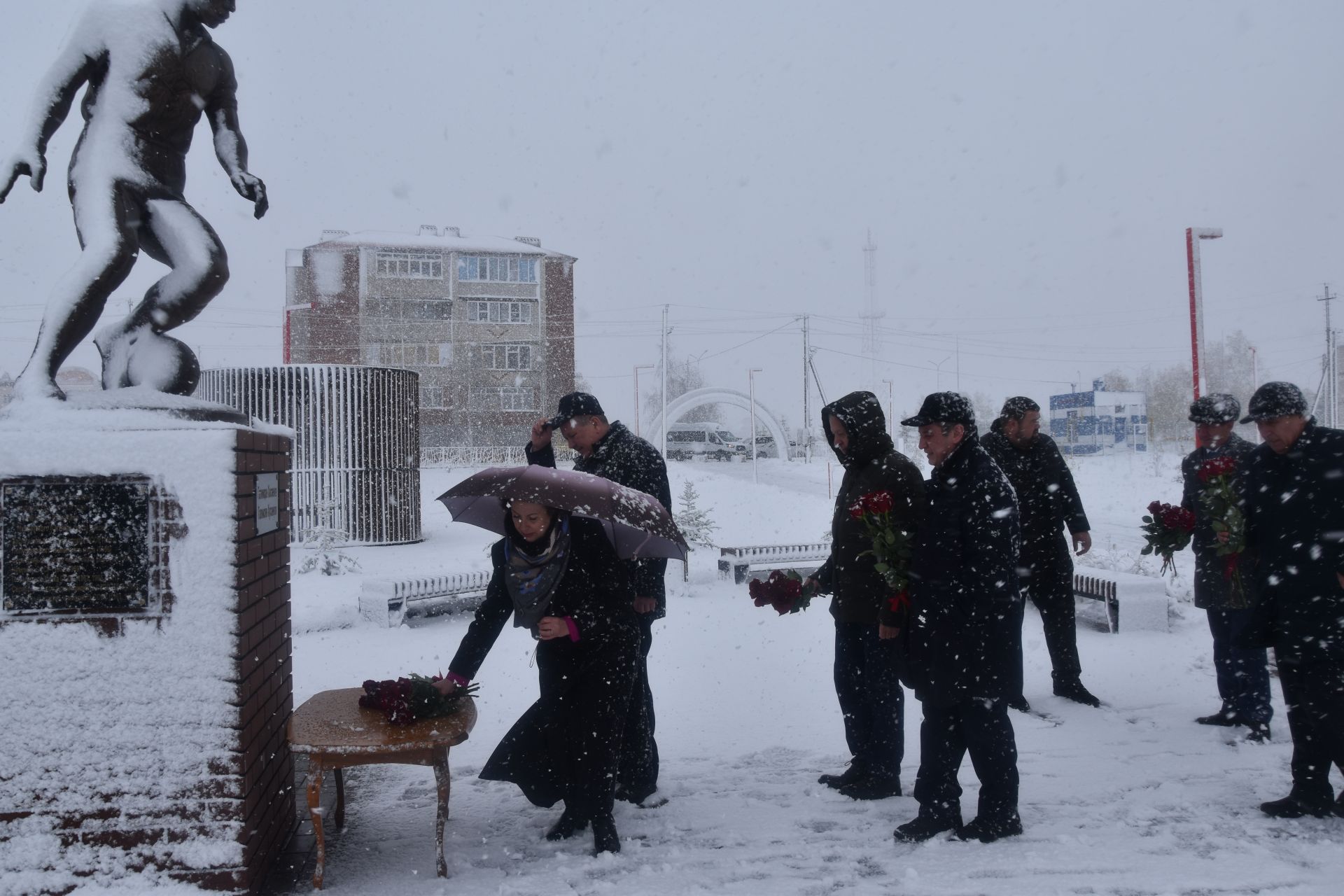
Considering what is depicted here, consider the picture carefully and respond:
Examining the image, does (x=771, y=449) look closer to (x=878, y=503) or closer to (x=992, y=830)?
(x=878, y=503)

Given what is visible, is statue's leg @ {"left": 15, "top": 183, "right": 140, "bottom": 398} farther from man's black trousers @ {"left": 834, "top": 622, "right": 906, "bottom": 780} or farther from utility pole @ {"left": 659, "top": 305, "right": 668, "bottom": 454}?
utility pole @ {"left": 659, "top": 305, "right": 668, "bottom": 454}

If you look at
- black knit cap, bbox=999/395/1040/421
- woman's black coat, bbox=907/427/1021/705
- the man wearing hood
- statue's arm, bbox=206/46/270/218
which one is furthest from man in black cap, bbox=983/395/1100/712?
statue's arm, bbox=206/46/270/218

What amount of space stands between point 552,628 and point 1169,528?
391cm

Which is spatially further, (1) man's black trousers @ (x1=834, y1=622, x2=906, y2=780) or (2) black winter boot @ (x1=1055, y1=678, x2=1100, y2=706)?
(2) black winter boot @ (x1=1055, y1=678, x2=1100, y2=706)

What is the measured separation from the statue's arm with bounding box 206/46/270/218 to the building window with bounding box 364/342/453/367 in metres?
42.0

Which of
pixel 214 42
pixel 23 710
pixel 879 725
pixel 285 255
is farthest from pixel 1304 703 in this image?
pixel 285 255

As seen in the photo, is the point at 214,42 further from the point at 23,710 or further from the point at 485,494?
the point at 23,710

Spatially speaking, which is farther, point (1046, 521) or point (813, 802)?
point (1046, 521)

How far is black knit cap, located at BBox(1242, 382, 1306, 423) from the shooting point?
436 centimetres

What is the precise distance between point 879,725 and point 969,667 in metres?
0.79

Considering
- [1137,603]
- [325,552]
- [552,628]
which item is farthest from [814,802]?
[325,552]

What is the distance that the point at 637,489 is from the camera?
4.86 metres

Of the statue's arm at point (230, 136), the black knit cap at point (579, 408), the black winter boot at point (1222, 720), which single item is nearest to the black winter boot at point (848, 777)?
the black knit cap at point (579, 408)

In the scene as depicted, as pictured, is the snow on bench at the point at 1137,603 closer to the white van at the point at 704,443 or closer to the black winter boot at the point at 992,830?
the black winter boot at the point at 992,830
